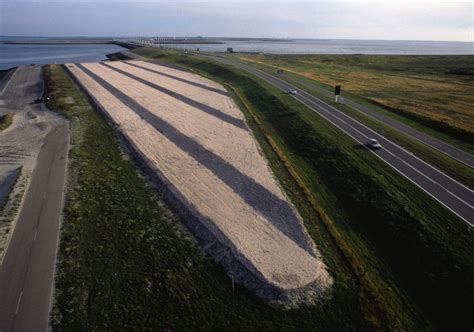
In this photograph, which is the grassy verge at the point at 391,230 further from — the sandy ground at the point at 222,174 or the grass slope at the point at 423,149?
the grass slope at the point at 423,149

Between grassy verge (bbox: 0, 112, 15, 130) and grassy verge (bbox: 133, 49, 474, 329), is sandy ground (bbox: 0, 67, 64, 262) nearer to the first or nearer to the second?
grassy verge (bbox: 0, 112, 15, 130)

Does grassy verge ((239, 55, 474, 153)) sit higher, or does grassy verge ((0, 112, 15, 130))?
grassy verge ((239, 55, 474, 153))

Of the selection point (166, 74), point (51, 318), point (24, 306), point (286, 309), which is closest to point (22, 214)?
point (24, 306)

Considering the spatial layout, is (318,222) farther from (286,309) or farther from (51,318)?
(51,318)

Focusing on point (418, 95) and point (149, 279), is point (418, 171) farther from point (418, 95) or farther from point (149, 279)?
point (418, 95)

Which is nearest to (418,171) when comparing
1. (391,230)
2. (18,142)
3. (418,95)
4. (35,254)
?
(391,230)

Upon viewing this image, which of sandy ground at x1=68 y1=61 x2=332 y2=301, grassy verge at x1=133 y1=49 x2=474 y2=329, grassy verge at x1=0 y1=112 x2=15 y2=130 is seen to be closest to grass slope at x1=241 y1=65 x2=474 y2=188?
grassy verge at x1=133 y1=49 x2=474 y2=329
